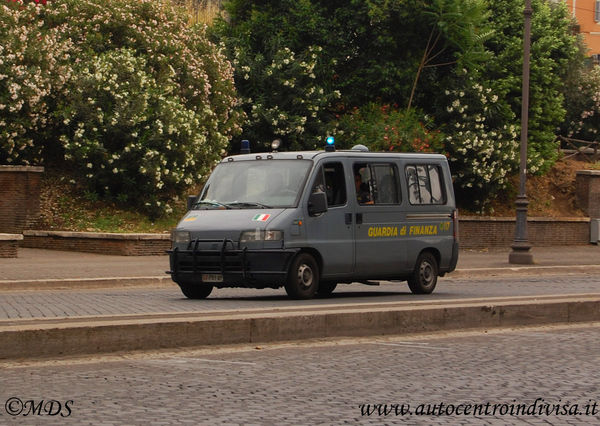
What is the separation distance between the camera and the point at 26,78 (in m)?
29.2

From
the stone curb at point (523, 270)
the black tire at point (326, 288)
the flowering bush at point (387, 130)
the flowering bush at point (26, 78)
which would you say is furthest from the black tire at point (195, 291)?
the flowering bush at point (387, 130)

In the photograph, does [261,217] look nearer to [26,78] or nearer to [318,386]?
[318,386]

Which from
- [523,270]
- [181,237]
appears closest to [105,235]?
[523,270]

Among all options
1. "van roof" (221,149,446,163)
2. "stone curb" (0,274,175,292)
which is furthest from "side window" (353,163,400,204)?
"stone curb" (0,274,175,292)

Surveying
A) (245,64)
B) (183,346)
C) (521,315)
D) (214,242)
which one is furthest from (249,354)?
(245,64)

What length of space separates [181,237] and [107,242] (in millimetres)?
12019

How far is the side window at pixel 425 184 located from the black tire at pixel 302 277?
2.61 meters

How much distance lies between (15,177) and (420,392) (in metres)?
21.8

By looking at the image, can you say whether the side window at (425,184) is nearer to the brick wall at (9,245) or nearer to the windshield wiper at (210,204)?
the windshield wiper at (210,204)

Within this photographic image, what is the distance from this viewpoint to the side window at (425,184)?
18.5 meters

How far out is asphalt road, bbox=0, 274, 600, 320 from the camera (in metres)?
13.9

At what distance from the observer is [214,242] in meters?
16.3

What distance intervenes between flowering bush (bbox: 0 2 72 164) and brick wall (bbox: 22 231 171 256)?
2515 millimetres

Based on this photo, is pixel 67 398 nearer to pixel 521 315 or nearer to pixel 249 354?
pixel 249 354
